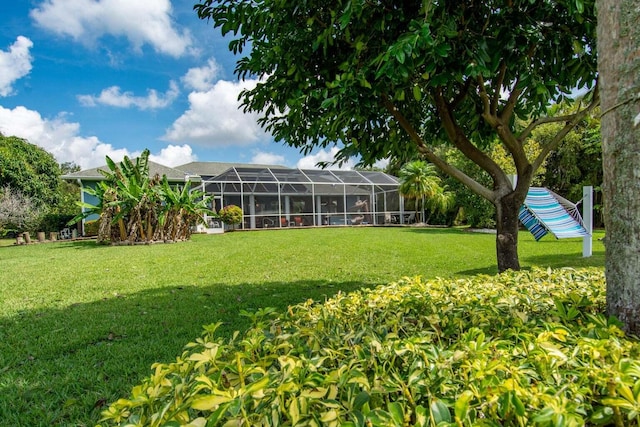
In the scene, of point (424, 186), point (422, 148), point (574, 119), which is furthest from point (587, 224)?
point (424, 186)

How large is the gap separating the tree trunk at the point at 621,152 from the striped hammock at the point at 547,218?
7.44m

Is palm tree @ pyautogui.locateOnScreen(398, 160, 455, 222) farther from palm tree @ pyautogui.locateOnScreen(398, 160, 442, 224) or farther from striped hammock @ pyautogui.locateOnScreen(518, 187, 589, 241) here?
striped hammock @ pyautogui.locateOnScreen(518, 187, 589, 241)

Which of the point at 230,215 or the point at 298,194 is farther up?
the point at 298,194

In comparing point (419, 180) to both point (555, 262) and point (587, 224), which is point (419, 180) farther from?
point (555, 262)

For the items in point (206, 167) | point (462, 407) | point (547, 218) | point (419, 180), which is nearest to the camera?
point (462, 407)

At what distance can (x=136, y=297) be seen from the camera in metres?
5.38

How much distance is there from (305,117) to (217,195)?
1909cm

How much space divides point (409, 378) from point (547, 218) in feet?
30.1

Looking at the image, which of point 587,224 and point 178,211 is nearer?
point 587,224

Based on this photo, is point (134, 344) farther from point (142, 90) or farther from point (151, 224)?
point (142, 90)

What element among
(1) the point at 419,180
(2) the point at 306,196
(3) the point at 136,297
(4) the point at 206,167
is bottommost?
(3) the point at 136,297

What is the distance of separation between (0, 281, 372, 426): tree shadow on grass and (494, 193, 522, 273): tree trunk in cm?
222

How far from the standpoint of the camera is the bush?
0.88 meters

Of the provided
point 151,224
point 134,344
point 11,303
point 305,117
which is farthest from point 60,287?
point 151,224
